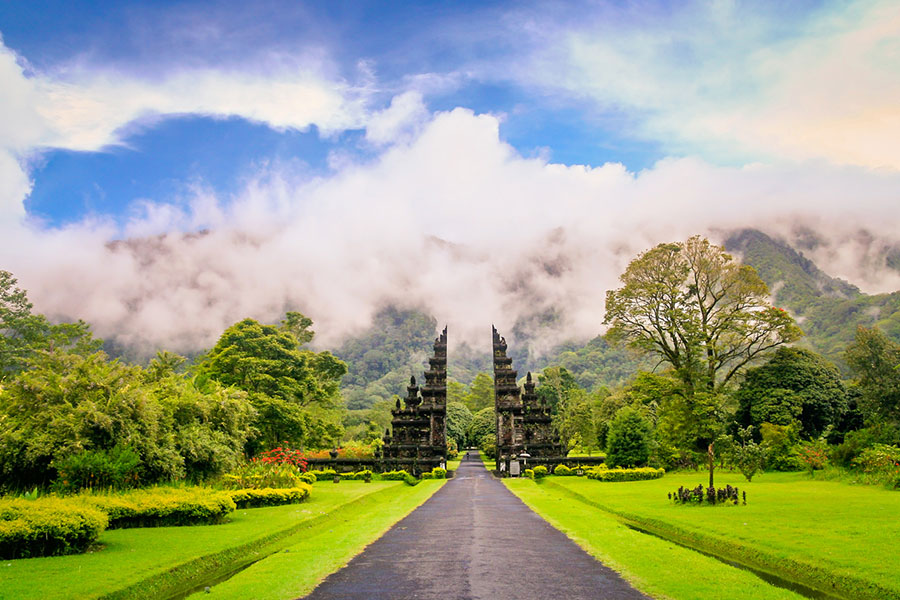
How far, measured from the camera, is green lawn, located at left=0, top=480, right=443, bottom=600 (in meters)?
9.77

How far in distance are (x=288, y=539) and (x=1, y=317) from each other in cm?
6176


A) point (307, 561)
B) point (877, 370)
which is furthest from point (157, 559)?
point (877, 370)

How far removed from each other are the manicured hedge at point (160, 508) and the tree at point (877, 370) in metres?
37.1

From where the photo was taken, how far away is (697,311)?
147 feet

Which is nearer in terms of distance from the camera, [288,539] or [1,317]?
[288,539]

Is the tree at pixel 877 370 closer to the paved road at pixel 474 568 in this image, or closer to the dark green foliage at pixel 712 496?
the dark green foliage at pixel 712 496

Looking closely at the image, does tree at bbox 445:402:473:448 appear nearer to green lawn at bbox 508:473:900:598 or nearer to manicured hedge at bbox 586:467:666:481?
manicured hedge at bbox 586:467:666:481

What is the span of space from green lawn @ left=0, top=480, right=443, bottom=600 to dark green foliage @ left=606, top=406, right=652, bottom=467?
24137mm

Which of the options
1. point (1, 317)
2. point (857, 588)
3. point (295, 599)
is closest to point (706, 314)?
point (857, 588)

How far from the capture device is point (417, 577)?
10.9 m

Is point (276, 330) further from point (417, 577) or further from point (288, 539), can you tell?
point (417, 577)

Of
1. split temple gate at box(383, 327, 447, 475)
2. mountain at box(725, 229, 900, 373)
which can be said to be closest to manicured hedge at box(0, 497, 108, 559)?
split temple gate at box(383, 327, 447, 475)

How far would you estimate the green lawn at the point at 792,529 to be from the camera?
10.9 meters

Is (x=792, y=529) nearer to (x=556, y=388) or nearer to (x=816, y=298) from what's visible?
(x=556, y=388)
